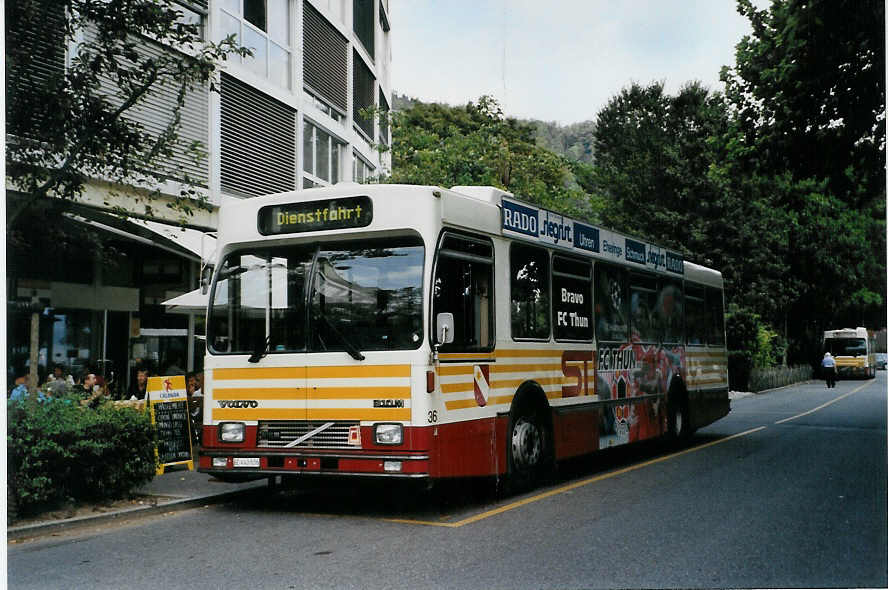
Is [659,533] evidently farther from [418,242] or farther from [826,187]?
[826,187]

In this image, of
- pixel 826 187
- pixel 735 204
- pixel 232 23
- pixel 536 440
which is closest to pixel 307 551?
pixel 536 440

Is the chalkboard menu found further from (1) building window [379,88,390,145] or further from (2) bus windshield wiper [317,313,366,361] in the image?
(1) building window [379,88,390,145]

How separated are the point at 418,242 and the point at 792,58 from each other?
823cm

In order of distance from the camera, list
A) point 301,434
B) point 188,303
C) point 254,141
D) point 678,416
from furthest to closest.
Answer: point 254,141
point 678,416
point 188,303
point 301,434

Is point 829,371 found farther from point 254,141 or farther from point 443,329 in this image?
point 443,329

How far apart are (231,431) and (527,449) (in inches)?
124

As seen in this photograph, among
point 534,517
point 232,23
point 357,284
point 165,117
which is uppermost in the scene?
point 232,23

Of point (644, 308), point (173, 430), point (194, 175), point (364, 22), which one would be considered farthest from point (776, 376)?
Answer: point (173, 430)

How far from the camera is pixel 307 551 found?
24.2 ft

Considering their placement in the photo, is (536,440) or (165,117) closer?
(536,440)

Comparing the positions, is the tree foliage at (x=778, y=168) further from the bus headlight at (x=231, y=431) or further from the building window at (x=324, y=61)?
the building window at (x=324, y=61)

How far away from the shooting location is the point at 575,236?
11.7 meters

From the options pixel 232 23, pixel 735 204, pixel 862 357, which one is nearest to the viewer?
pixel 232 23

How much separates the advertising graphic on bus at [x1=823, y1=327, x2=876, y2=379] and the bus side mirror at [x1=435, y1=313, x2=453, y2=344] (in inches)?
1848
